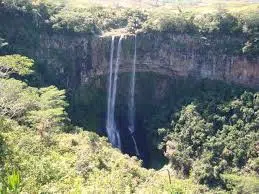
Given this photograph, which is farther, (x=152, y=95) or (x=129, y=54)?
(x=152, y=95)

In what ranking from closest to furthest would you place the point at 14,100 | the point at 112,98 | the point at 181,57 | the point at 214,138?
the point at 14,100, the point at 214,138, the point at 181,57, the point at 112,98

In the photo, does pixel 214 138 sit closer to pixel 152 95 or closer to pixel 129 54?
pixel 152 95

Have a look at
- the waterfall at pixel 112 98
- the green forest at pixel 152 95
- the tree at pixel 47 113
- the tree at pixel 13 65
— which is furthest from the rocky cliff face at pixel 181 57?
the tree at pixel 13 65

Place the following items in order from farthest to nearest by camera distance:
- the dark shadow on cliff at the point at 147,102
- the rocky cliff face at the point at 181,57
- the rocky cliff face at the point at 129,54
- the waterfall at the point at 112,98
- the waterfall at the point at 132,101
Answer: the waterfall at the point at 132,101 < the waterfall at the point at 112,98 < the rocky cliff face at the point at 181,57 < the dark shadow on cliff at the point at 147,102 < the rocky cliff face at the point at 129,54

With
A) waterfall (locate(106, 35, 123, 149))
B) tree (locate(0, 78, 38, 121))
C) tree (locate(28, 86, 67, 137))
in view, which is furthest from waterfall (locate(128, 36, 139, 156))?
tree (locate(0, 78, 38, 121))

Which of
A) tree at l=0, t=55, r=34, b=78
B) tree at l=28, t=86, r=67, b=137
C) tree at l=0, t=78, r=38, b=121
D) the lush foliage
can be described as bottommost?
the lush foliage

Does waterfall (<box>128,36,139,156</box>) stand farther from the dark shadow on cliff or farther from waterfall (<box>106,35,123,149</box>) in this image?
waterfall (<box>106,35,123,149</box>)

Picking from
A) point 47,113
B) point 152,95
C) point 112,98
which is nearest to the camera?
point 47,113

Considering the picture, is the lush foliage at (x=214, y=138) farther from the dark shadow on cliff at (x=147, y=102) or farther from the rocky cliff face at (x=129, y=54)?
the rocky cliff face at (x=129, y=54)

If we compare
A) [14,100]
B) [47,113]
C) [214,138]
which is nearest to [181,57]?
[214,138]
